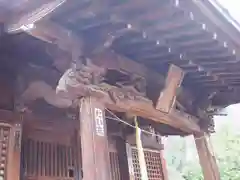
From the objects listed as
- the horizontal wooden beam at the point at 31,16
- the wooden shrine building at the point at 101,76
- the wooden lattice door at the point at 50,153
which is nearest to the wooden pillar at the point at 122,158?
the wooden shrine building at the point at 101,76

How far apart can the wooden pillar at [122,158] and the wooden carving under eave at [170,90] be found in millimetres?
1587

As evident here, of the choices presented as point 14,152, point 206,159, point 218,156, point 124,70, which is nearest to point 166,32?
point 124,70

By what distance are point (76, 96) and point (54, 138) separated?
63.6 inches

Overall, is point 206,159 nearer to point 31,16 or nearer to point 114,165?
point 114,165

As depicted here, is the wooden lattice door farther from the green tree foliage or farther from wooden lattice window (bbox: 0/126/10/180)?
the green tree foliage

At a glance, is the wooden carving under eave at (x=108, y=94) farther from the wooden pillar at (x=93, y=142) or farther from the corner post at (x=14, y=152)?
the corner post at (x=14, y=152)

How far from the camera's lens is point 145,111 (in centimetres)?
356

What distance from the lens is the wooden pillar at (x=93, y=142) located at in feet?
8.52

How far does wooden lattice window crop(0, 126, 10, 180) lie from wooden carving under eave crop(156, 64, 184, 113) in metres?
1.68

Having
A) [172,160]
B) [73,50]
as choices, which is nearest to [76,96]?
[73,50]

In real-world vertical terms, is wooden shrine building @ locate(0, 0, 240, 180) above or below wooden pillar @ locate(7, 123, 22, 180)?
above

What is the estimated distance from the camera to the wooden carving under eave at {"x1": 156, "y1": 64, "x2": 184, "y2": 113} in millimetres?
3736

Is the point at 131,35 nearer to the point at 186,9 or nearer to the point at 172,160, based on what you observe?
the point at 186,9

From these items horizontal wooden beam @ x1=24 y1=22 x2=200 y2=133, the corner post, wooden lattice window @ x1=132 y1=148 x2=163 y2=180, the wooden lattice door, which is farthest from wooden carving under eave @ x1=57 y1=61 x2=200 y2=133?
→ wooden lattice window @ x1=132 y1=148 x2=163 y2=180
